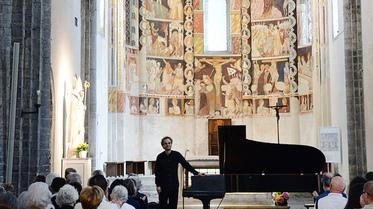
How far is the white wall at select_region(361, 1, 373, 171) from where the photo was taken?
53.4 ft

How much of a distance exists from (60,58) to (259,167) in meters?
6.23

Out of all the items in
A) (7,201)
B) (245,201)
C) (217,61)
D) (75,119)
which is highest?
(217,61)

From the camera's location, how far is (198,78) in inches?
1040

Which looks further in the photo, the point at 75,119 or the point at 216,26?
the point at 216,26

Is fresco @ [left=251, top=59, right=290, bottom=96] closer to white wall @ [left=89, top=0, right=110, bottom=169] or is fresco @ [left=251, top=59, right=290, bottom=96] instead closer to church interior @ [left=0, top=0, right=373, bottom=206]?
church interior @ [left=0, top=0, right=373, bottom=206]

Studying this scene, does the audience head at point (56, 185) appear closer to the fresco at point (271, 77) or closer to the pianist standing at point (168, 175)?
the pianist standing at point (168, 175)

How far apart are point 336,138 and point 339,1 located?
14.0 ft

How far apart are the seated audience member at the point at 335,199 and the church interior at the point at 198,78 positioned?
455 cm

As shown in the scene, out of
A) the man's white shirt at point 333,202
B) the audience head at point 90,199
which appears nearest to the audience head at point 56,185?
the audience head at point 90,199

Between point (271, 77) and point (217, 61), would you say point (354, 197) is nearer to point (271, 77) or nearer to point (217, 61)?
point (271, 77)

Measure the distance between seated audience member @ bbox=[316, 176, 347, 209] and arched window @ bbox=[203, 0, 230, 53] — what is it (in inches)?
803

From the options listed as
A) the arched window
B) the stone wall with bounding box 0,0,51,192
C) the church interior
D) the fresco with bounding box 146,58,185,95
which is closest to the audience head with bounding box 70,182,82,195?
the stone wall with bounding box 0,0,51,192

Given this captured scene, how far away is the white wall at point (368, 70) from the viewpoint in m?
16.3

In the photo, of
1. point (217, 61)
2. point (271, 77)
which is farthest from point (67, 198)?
point (217, 61)
